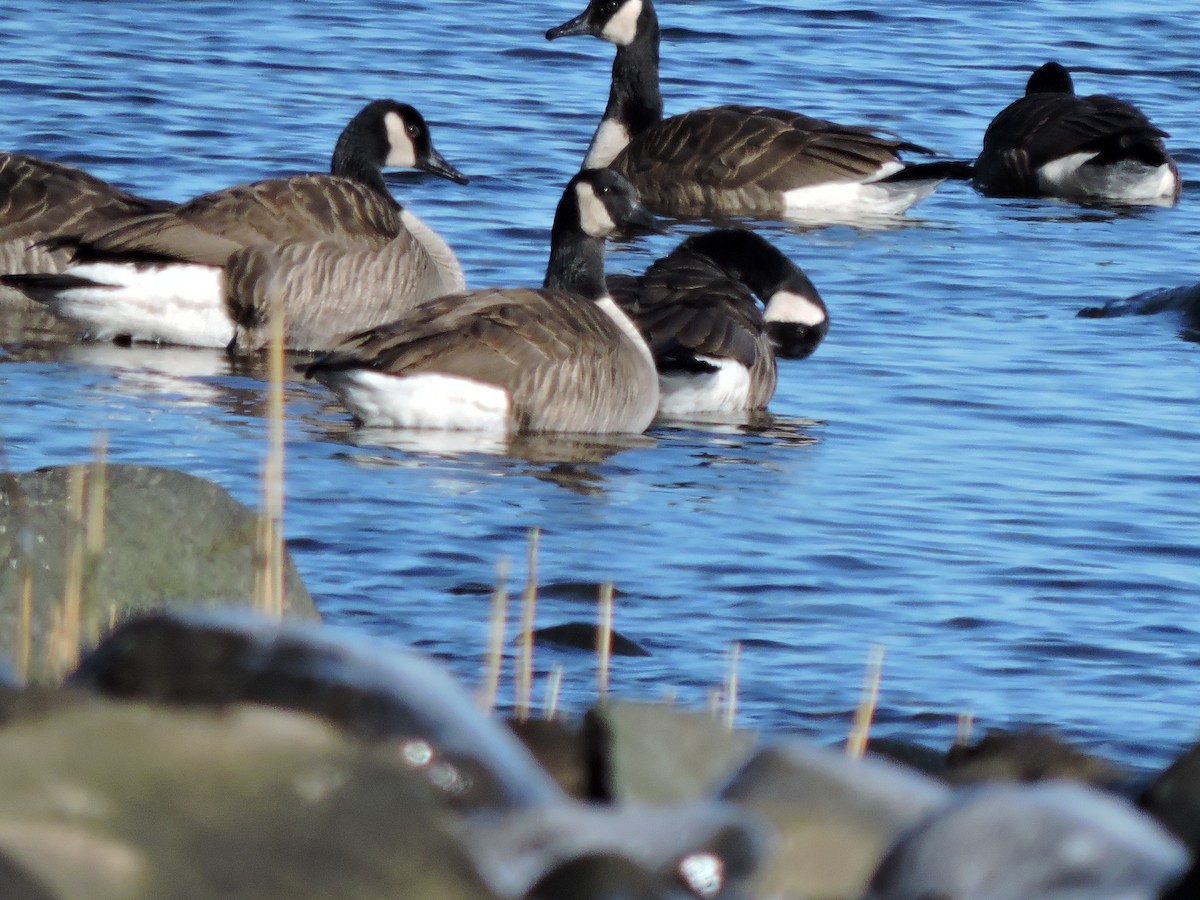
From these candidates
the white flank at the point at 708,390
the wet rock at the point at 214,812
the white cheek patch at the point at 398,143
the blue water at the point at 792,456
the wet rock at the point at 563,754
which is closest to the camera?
the wet rock at the point at 214,812

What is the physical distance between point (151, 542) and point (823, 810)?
8.36 feet

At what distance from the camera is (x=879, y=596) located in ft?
25.7

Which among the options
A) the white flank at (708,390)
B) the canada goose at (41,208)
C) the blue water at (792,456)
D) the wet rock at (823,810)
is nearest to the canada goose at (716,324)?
the white flank at (708,390)

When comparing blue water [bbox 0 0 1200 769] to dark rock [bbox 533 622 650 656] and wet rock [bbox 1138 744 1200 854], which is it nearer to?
dark rock [bbox 533 622 650 656]

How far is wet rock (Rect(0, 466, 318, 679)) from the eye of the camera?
18.7 ft

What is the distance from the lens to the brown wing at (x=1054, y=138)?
17562 mm

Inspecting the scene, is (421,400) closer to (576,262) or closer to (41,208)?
(576,262)

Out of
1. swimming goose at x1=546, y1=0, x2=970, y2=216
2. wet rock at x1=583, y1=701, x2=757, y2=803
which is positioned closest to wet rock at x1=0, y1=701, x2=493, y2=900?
wet rock at x1=583, y1=701, x2=757, y2=803

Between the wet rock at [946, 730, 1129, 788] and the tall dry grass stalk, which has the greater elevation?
the tall dry grass stalk

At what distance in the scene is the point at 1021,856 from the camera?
3422mm

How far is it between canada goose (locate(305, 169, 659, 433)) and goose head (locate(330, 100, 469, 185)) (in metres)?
3.11

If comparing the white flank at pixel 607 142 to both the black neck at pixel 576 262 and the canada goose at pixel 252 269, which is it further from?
the black neck at pixel 576 262

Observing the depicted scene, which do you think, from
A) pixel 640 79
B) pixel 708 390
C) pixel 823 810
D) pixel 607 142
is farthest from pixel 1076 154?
pixel 823 810

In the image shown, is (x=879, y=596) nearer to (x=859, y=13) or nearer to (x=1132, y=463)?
(x=1132, y=463)
